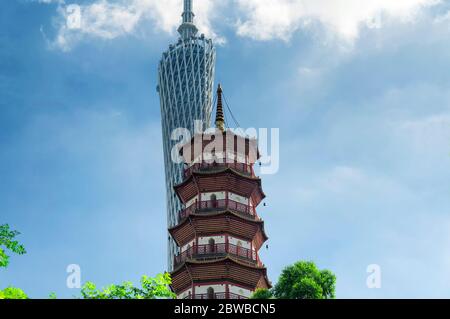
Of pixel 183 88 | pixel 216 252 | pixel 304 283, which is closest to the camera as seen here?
pixel 304 283

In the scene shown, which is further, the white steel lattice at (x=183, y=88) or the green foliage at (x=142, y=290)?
the white steel lattice at (x=183, y=88)

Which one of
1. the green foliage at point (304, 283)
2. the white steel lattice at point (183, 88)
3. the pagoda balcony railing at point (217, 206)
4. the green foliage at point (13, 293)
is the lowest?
the green foliage at point (13, 293)

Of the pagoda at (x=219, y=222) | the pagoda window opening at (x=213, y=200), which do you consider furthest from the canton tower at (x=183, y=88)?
the pagoda window opening at (x=213, y=200)

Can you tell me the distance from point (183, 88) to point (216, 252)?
10234cm

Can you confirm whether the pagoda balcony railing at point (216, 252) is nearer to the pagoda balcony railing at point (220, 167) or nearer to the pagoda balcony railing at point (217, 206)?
the pagoda balcony railing at point (217, 206)

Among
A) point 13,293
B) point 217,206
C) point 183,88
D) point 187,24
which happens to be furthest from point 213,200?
point 187,24

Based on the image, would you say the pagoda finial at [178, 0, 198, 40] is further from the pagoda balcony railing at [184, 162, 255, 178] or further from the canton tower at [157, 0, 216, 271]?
the pagoda balcony railing at [184, 162, 255, 178]

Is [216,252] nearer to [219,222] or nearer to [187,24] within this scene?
[219,222]

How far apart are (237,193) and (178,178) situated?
273ft

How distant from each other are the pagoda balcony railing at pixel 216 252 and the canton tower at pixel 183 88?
86.9 meters

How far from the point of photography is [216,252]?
60719mm

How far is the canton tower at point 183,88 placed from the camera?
155 meters

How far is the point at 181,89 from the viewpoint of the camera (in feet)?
525

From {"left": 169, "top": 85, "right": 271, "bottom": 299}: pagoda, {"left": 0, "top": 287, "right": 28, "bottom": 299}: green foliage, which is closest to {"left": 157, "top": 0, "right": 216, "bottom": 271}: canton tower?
{"left": 169, "top": 85, "right": 271, "bottom": 299}: pagoda
